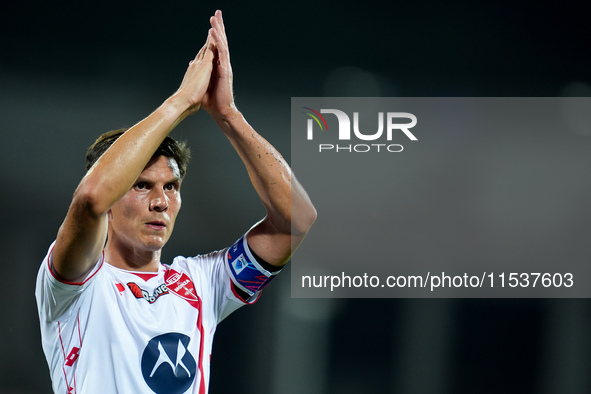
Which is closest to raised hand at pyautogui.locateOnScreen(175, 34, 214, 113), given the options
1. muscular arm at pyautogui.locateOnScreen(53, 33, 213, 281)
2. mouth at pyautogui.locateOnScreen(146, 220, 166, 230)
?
muscular arm at pyautogui.locateOnScreen(53, 33, 213, 281)

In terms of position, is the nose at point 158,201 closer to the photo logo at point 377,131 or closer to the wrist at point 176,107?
the wrist at point 176,107

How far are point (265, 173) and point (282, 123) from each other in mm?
1369

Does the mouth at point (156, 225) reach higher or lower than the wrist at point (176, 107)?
lower

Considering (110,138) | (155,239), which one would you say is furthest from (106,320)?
(110,138)

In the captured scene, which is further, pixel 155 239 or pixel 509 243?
pixel 509 243

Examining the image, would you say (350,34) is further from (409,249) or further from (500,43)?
(409,249)

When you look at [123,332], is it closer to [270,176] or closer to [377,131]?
[270,176]

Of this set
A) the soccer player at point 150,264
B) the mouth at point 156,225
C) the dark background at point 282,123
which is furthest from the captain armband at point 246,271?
the dark background at point 282,123

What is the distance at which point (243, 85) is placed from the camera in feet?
8.46

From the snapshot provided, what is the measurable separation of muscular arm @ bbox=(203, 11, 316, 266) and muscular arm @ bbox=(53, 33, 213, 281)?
26 centimetres

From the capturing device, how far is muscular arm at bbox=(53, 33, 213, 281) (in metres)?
0.93

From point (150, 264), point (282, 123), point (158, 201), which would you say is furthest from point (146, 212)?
point (282, 123)

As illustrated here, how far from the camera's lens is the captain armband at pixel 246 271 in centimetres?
132

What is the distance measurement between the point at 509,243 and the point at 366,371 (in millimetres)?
938
